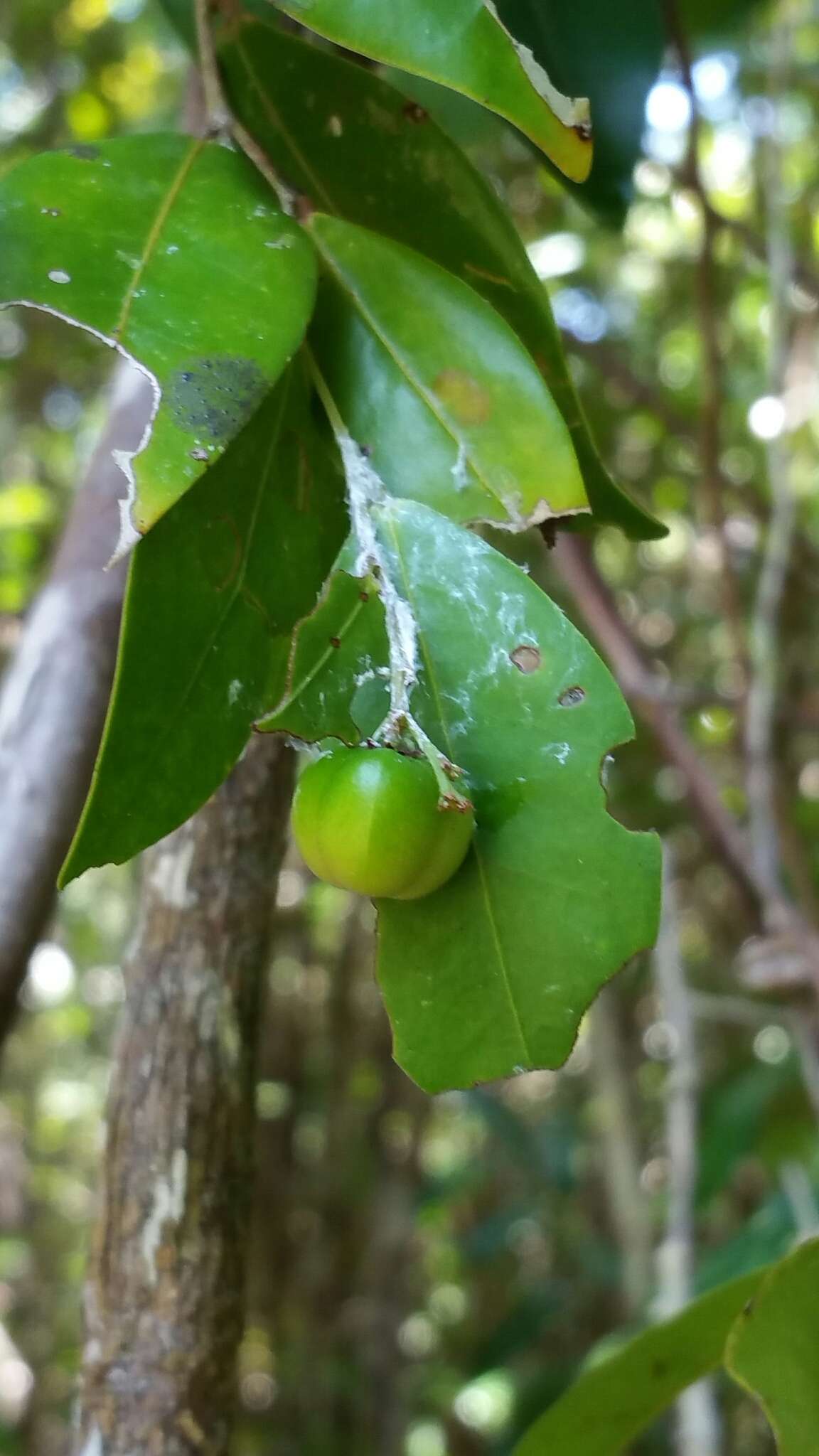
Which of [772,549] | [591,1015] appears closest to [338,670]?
[772,549]

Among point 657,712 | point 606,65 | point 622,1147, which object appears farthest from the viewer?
point 622,1147

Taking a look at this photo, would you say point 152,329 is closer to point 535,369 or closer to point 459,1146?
point 535,369

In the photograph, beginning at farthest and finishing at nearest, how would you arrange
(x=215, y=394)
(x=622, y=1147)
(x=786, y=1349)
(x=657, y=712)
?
(x=622, y=1147), (x=657, y=712), (x=786, y=1349), (x=215, y=394)

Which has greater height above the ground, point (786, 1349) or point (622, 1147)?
point (786, 1349)

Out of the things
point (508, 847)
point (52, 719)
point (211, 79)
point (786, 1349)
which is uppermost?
point (211, 79)

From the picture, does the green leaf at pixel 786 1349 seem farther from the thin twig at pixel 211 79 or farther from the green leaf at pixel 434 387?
the thin twig at pixel 211 79

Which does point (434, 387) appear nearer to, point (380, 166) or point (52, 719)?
point (380, 166)

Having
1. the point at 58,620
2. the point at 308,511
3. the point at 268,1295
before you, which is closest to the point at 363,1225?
the point at 268,1295
